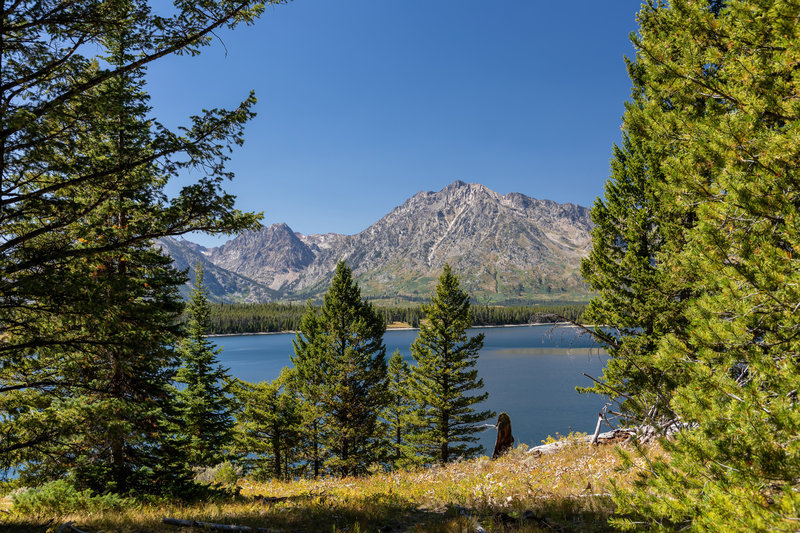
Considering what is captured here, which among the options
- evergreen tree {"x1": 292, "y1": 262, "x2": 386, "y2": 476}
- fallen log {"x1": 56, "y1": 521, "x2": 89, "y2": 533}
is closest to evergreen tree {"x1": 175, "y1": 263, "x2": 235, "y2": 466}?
evergreen tree {"x1": 292, "y1": 262, "x2": 386, "y2": 476}

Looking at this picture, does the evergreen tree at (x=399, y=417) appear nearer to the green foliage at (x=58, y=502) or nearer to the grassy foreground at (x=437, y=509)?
the grassy foreground at (x=437, y=509)

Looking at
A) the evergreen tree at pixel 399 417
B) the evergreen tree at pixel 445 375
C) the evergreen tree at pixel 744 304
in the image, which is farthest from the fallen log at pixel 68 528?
Answer: the evergreen tree at pixel 445 375

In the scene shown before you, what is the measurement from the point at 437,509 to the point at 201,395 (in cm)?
1652

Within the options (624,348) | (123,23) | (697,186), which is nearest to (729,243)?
(697,186)

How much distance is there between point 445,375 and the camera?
2481 centimetres

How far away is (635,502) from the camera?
4195 millimetres

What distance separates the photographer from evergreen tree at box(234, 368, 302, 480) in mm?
23969

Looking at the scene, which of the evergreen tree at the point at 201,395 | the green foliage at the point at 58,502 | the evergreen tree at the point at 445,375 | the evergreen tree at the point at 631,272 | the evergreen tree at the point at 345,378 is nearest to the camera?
the green foliage at the point at 58,502

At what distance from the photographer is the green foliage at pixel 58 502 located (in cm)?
746

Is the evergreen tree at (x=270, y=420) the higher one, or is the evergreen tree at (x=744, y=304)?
the evergreen tree at (x=744, y=304)

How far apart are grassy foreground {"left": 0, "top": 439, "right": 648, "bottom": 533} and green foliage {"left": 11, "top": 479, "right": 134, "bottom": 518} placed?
25 cm

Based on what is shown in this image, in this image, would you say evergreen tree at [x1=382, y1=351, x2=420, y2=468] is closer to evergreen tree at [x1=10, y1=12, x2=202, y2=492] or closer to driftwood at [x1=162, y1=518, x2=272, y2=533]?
evergreen tree at [x1=10, y1=12, x2=202, y2=492]

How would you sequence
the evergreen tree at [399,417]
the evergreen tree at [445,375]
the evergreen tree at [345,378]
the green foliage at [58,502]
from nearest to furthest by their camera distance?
the green foliage at [58,502], the evergreen tree at [345,378], the evergreen tree at [445,375], the evergreen tree at [399,417]

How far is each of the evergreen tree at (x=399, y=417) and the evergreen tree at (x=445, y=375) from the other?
0.96 m
